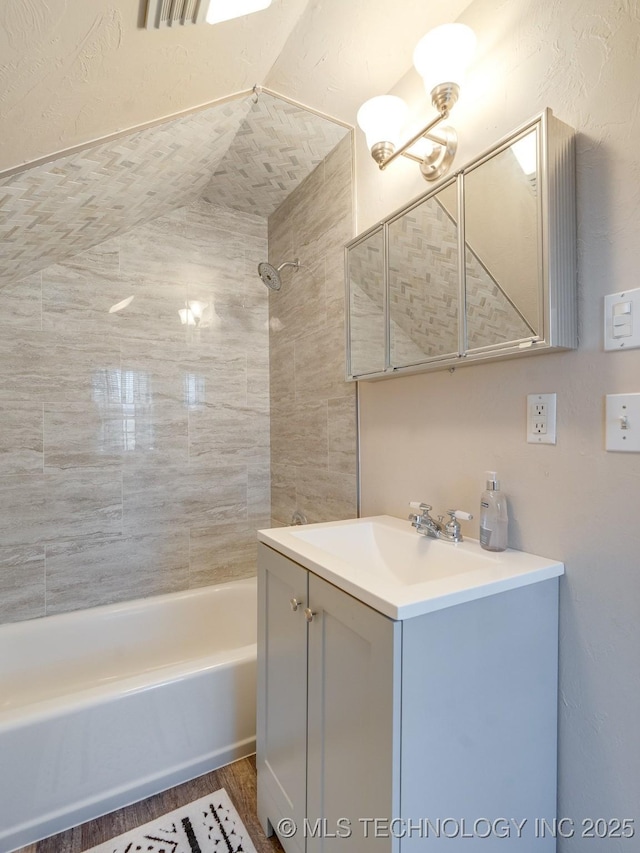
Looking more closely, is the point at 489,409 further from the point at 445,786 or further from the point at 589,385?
the point at 445,786

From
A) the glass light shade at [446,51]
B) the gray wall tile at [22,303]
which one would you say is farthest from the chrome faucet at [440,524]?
the gray wall tile at [22,303]

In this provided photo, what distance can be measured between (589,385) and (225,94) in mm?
1516

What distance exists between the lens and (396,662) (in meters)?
0.74

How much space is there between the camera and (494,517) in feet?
3.51

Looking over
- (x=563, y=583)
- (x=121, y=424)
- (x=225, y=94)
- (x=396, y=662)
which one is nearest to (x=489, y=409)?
(x=563, y=583)

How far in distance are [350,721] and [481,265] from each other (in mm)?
1105

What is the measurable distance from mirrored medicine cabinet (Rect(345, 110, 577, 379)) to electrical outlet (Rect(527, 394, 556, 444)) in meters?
0.12

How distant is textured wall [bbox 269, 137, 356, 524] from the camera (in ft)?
5.96

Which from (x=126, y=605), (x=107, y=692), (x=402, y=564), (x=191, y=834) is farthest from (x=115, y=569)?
(x=402, y=564)

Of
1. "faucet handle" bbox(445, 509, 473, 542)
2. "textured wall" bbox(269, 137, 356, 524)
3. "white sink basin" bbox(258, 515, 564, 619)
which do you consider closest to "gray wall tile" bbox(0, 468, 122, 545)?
"textured wall" bbox(269, 137, 356, 524)

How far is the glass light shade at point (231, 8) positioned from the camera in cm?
105

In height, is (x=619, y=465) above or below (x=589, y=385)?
below

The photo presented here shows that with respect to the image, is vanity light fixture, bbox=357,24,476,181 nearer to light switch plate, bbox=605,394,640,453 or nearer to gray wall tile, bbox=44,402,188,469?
light switch plate, bbox=605,394,640,453

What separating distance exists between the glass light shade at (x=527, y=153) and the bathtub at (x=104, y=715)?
1.74 meters
